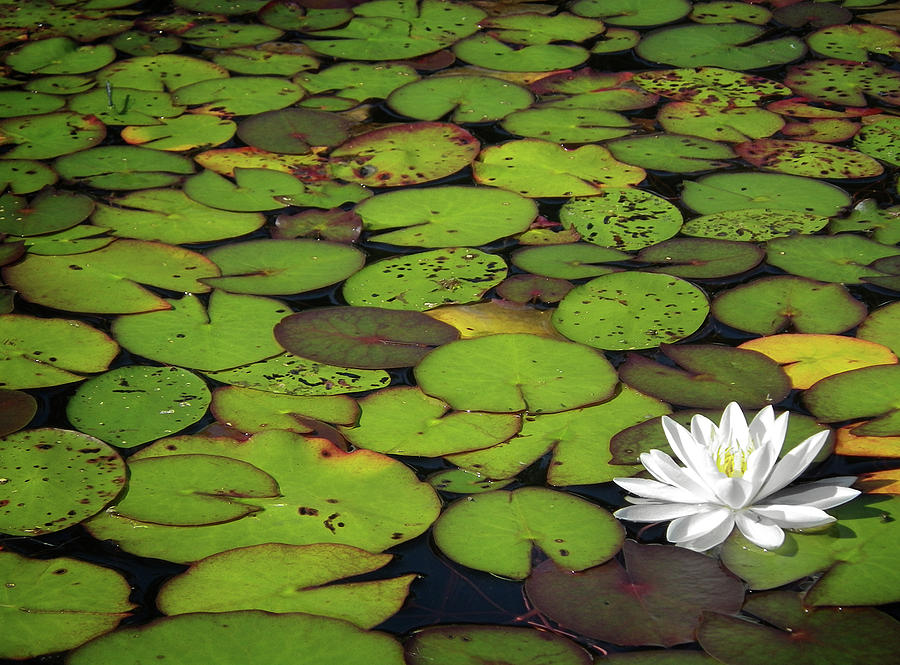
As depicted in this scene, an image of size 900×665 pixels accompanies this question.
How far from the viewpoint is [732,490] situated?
1.71 meters

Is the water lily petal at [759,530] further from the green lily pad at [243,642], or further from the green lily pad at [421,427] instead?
the green lily pad at [243,642]

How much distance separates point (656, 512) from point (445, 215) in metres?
1.41

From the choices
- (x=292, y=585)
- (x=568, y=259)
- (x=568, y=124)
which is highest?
(x=568, y=124)

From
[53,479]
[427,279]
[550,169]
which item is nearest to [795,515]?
[427,279]

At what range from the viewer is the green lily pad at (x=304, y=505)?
1846 millimetres

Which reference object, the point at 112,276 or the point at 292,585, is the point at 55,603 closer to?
the point at 292,585

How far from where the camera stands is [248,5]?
4.64 meters

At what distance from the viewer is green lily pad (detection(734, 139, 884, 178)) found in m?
3.08

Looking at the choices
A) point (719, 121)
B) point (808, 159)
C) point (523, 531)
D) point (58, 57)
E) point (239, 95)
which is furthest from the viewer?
point (58, 57)

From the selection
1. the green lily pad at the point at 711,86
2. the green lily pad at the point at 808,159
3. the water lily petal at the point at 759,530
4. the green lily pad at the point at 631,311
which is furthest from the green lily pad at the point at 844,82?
the water lily petal at the point at 759,530

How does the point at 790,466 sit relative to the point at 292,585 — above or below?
above

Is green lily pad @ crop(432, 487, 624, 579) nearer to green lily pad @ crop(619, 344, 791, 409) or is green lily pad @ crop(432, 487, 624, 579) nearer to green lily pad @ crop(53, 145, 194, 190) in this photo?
green lily pad @ crop(619, 344, 791, 409)

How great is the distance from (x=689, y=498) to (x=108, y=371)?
4.63ft

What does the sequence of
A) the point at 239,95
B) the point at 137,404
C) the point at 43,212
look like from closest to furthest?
the point at 137,404 < the point at 43,212 < the point at 239,95
